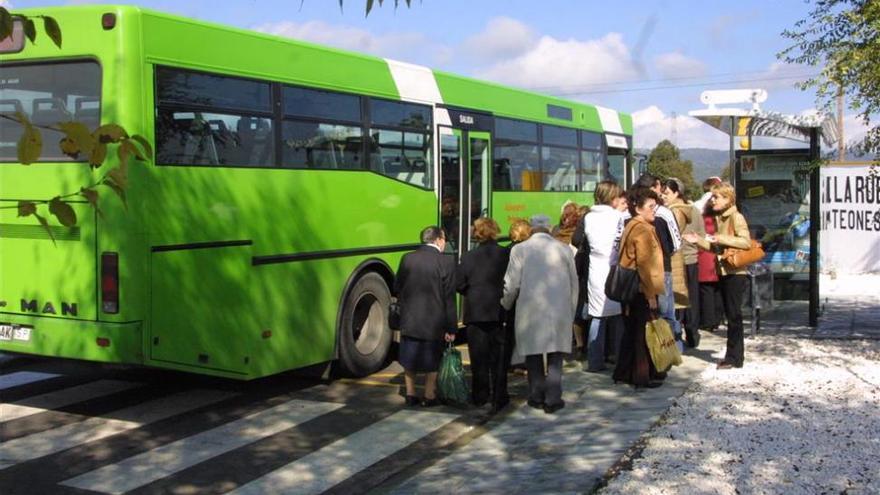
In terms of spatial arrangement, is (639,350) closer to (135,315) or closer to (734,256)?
(734,256)

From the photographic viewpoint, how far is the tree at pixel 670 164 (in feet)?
184

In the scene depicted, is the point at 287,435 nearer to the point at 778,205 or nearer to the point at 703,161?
the point at 778,205

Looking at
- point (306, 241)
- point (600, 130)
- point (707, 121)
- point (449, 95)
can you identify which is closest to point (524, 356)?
point (306, 241)

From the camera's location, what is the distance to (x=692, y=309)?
10.9 m

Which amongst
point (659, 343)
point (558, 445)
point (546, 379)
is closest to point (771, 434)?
point (558, 445)

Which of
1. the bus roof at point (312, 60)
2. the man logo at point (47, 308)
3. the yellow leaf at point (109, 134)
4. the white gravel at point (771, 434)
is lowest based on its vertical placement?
the white gravel at point (771, 434)

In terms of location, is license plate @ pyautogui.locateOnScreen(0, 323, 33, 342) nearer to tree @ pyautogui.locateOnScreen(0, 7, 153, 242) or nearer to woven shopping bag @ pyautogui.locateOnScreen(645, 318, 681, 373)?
tree @ pyautogui.locateOnScreen(0, 7, 153, 242)

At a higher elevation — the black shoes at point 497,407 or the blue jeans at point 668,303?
the blue jeans at point 668,303

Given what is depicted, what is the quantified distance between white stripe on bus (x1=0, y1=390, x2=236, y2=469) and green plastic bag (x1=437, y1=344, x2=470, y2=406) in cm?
218

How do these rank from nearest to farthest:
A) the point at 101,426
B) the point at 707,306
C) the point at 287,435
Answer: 1. the point at 287,435
2. the point at 101,426
3. the point at 707,306

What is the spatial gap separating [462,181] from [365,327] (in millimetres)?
2573

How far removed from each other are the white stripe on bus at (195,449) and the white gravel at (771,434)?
9.70ft

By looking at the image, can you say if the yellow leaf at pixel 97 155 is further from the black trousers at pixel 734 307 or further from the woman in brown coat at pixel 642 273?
the black trousers at pixel 734 307

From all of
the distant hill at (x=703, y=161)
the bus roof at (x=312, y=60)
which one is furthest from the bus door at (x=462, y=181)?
the distant hill at (x=703, y=161)
